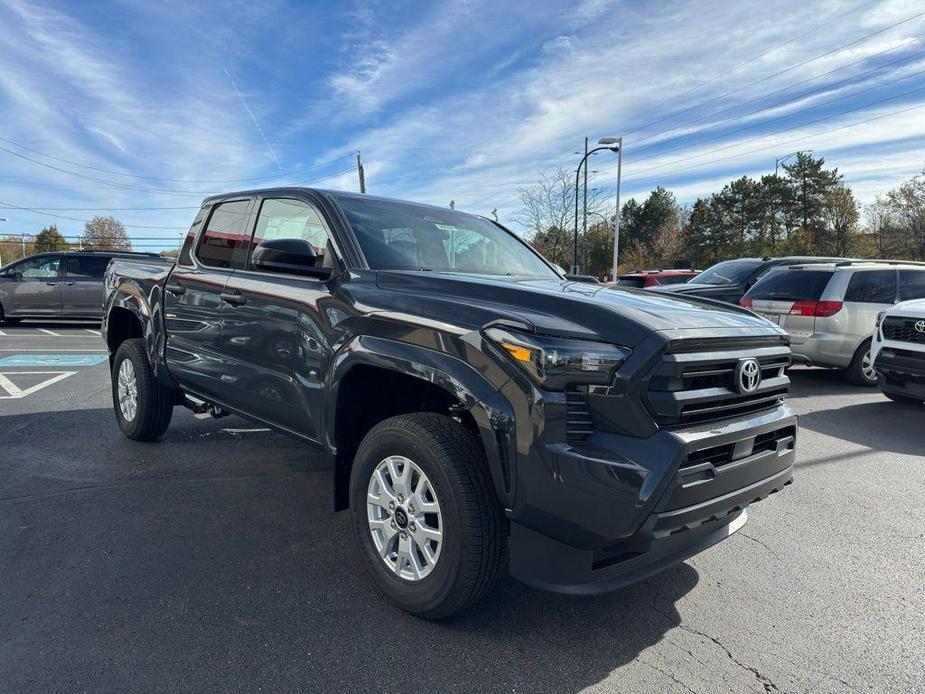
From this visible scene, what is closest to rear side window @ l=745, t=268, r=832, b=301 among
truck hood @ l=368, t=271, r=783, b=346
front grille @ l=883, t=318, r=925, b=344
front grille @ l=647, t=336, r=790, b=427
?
front grille @ l=883, t=318, r=925, b=344

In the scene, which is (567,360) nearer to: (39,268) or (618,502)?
(618,502)

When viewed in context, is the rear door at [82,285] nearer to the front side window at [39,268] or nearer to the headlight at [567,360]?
the front side window at [39,268]

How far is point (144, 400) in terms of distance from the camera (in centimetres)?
495

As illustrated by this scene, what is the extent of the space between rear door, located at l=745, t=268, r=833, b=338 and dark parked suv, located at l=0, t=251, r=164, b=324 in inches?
557

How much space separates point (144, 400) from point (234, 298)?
70.2 inches

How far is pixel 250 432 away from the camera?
571 centimetres

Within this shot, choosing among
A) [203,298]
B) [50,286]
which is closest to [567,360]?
[203,298]

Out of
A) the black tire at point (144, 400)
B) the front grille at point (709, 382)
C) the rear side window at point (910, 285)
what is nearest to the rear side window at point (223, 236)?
the black tire at point (144, 400)

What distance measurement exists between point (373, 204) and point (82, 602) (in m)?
2.50

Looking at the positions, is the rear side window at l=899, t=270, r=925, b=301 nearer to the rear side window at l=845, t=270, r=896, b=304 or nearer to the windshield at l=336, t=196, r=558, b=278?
Result: the rear side window at l=845, t=270, r=896, b=304

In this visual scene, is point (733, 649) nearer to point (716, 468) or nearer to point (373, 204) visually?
point (716, 468)

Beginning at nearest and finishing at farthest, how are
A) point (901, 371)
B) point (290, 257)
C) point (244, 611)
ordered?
point (244, 611)
point (290, 257)
point (901, 371)

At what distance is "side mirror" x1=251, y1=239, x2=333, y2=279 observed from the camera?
10.0 ft

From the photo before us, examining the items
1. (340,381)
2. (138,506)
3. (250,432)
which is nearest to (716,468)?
(340,381)
